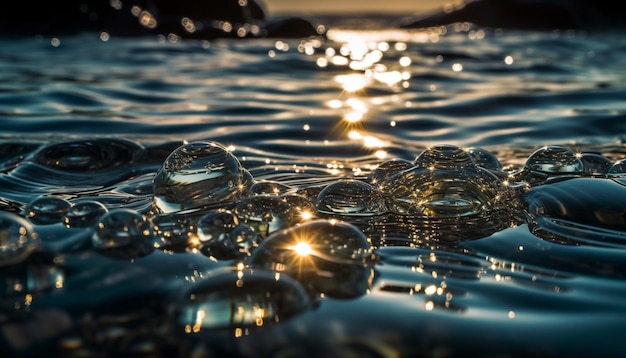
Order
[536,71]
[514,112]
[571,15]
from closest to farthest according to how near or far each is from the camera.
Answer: [514,112] < [536,71] < [571,15]

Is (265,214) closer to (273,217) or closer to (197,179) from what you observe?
(273,217)

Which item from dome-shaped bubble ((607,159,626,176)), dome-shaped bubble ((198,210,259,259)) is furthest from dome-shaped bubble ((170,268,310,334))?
dome-shaped bubble ((607,159,626,176))

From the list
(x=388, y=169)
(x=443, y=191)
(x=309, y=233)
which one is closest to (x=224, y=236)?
(x=309, y=233)

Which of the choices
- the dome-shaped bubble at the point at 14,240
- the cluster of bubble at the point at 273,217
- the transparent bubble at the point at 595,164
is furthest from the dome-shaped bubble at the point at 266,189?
the transparent bubble at the point at 595,164

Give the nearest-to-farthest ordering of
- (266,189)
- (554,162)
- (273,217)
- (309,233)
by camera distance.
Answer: (309,233), (273,217), (266,189), (554,162)

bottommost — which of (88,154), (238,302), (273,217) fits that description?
(238,302)

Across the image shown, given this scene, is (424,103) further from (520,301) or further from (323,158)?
(520,301)

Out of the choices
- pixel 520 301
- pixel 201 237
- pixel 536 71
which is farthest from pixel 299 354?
pixel 536 71

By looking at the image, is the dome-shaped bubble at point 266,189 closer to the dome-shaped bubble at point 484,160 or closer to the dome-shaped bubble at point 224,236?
the dome-shaped bubble at point 224,236
